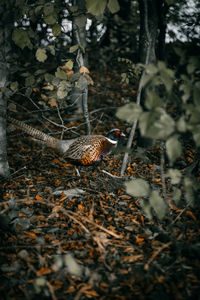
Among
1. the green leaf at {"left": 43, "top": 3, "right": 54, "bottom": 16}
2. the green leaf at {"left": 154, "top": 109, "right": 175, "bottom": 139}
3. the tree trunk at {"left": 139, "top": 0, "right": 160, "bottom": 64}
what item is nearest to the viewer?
the green leaf at {"left": 154, "top": 109, "right": 175, "bottom": 139}

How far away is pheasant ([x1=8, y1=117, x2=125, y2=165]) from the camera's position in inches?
151

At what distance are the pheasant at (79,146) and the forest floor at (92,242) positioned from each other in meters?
0.32

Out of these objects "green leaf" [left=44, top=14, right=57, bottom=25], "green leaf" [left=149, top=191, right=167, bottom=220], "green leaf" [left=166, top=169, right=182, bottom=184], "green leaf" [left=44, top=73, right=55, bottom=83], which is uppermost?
"green leaf" [left=44, top=14, right=57, bottom=25]

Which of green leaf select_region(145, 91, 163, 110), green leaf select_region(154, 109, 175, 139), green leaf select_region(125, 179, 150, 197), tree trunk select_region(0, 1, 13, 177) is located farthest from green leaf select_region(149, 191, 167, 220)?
tree trunk select_region(0, 1, 13, 177)

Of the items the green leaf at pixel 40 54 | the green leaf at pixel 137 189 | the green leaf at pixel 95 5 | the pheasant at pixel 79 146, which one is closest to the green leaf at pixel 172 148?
the green leaf at pixel 137 189

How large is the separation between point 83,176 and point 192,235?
2.02 meters

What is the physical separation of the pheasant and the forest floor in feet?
1.06

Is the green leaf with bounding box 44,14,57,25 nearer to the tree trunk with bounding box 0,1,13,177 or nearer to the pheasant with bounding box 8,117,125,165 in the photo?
the tree trunk with bounding box 0,1,13,177

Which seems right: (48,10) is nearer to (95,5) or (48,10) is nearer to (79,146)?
(95,5)

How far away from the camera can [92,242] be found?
2484 mm

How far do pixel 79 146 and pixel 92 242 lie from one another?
179 cm

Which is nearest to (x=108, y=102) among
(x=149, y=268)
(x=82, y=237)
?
(x=82, y=237)

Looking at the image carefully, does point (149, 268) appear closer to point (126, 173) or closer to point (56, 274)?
point (56, 274)

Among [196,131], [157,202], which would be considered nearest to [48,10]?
[196,131]
